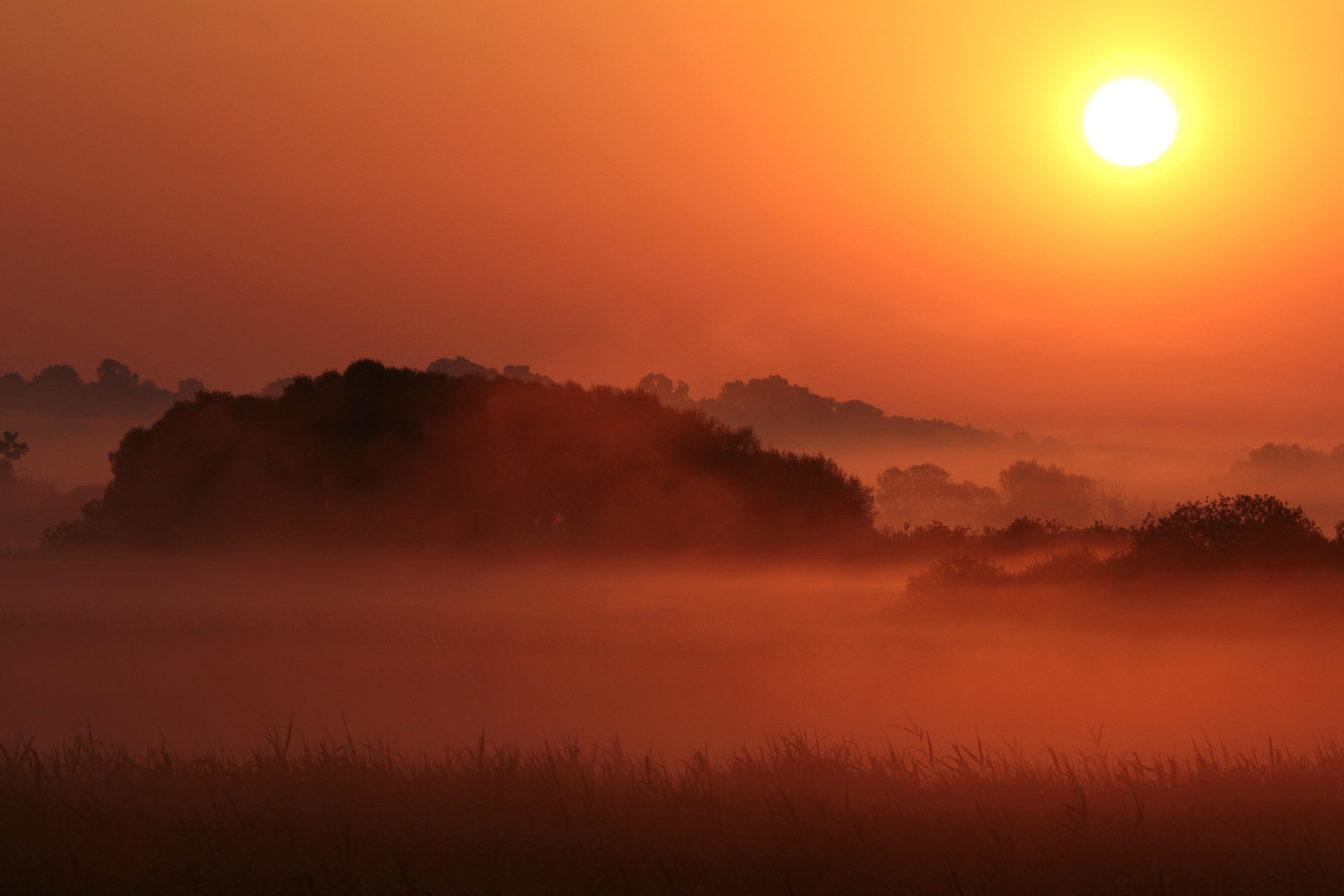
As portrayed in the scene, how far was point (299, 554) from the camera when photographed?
102 feet

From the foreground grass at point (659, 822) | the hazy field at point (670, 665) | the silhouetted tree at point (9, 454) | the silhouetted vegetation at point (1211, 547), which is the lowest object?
the hazy field at point (670, 665)

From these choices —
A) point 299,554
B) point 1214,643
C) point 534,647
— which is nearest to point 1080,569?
point 1214,643

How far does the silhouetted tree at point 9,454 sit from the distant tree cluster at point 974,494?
305 feet

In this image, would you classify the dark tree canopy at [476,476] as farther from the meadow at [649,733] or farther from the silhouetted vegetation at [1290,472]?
the silhouetted vegetation at [1290,472]

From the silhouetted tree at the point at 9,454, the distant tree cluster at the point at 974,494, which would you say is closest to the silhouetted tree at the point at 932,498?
the distant tree cluster at the point at 974,494

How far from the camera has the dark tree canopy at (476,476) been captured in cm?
3081

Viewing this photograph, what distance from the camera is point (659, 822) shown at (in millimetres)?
6414

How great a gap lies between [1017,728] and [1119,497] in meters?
110

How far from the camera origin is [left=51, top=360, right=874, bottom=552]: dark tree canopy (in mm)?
30812

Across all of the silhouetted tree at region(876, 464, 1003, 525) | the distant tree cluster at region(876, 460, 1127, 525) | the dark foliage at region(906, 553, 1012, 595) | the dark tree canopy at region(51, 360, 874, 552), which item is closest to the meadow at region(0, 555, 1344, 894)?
the dark foliage at region(906, 553, 1012, 595)

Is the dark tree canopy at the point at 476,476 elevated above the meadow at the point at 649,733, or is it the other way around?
the dark tree canopy at the point at 476,476

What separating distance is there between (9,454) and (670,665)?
96642 millimetres

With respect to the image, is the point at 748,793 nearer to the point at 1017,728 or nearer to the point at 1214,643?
the point at 1017,728

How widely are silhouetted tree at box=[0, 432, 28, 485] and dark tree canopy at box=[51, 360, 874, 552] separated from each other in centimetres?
7077
